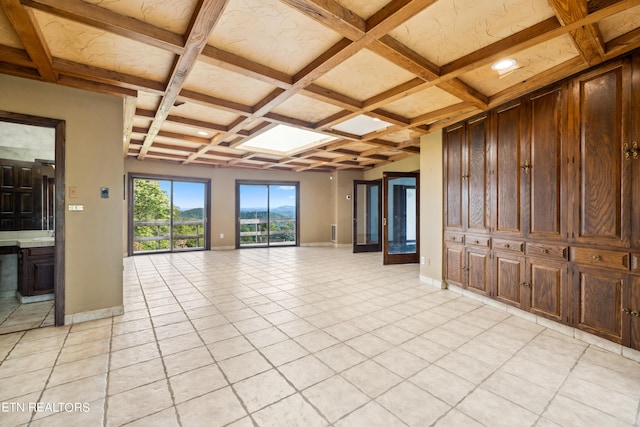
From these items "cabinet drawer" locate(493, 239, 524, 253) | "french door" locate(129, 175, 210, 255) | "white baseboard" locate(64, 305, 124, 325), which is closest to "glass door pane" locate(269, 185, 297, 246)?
"french door" locate(129, 175, 210, 255)

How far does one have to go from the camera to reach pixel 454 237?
13.5 ft

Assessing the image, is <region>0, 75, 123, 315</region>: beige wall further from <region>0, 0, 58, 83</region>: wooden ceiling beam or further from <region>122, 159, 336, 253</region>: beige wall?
<region>122, 159, 336, 253</region>: beige wall

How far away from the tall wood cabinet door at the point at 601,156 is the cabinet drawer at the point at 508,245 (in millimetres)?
555

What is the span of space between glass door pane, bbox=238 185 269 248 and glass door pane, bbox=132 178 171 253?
7.09 ft

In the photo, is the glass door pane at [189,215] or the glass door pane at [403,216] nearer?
the glass door pane at [403,216]

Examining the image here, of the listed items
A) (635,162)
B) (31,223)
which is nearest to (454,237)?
(635,162)

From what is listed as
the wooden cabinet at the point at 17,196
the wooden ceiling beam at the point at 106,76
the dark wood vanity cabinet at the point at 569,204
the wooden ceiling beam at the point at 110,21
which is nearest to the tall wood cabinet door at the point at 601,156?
the dark wood vanity cabinet at the point at 569,204

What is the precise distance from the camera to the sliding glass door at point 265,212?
29.3 feet

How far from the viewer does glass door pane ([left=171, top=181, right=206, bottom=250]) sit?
26.6 feet

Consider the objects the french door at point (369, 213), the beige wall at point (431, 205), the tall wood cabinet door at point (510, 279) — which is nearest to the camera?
the tall wood cabinet door at point (510, 279)

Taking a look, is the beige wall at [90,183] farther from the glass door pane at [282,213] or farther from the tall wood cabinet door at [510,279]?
the glass door pane at [282,213]

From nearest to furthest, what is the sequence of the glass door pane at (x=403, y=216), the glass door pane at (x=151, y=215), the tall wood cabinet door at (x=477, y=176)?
the tall wood cabinet door at (x=477, y=176) < the glass door pane at (x=403, y=216) < the glass door pane at (x=151, y=215)

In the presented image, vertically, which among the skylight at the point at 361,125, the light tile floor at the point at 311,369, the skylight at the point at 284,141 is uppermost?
the skylight at the point at 284,141

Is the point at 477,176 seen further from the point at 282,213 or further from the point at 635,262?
the point at 282,213
